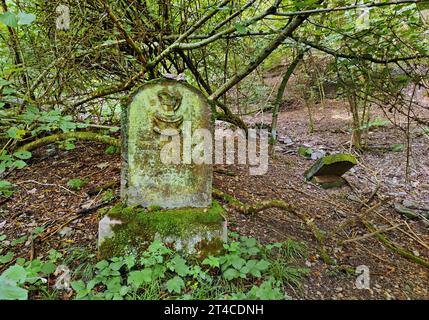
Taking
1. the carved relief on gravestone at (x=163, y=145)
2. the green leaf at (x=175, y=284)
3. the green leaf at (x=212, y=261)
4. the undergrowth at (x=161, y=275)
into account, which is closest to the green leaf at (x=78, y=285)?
the undergrowth at (x=161, y=275)

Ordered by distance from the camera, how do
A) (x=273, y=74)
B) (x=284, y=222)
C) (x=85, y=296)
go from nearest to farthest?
(x=85, y=296)
(x=284, y=222)
(x=273, y=74)

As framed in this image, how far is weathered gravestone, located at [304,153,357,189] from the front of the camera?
5305 millimetres

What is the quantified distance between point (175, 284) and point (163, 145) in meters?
1.25

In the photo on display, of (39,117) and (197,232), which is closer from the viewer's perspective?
(197,232)

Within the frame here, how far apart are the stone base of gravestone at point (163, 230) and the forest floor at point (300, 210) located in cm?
38

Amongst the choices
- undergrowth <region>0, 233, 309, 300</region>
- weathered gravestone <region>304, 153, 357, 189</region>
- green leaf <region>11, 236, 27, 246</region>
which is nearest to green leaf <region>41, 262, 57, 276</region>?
undergrowth <region>0, 233, 309, 300</region>

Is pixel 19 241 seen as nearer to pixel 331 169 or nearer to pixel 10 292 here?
pixel 10 292

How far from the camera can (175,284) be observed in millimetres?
2324

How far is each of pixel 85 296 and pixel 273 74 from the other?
12049 millimetres

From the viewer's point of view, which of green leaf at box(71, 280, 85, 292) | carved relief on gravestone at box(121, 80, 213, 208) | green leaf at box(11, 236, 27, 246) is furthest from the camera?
green leaf at box(11, 236, 27, 246)

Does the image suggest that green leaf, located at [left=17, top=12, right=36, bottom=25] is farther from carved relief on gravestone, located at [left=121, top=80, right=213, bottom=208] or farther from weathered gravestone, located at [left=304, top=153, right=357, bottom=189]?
weathered gravestone, located at [left=304, top=153, right=357, bottom=189]

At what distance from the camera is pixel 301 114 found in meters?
11.3
